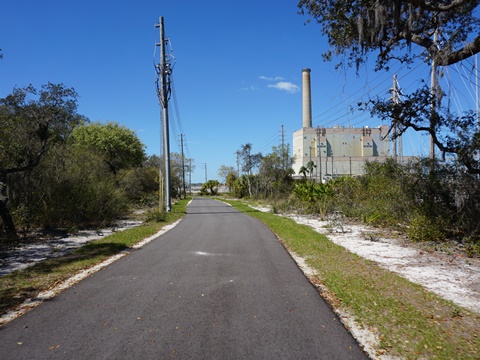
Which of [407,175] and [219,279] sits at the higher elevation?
[407,175]

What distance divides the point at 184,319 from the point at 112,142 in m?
32.8

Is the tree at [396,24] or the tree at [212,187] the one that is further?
the tree at [212,187]

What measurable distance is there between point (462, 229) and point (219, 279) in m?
8.63

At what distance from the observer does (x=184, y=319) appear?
16.7ft

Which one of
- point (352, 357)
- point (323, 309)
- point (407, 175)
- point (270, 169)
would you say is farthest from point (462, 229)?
point (270, 169)

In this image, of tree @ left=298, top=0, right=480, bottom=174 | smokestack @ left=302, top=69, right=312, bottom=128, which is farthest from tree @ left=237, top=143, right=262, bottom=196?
tree @ left=298, top=0, right=480, bottom=174

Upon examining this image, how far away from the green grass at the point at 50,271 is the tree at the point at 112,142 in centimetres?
2333

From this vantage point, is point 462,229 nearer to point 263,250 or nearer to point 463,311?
point 263,250

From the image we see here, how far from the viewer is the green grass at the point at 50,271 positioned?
255 inches

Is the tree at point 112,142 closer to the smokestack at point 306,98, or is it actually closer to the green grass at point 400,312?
the green grass at point 400,312

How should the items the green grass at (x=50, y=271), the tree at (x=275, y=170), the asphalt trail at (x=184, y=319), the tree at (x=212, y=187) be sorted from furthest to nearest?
1. the tree at (x=212, y=187)
2. the tree at (x=275, y=170)
3. the green grass at (x=50, y=271)
4. the asphalt trail at (x=184, y=319)

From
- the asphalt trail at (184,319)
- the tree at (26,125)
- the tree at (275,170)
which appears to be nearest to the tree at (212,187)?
the tree at (275,170)

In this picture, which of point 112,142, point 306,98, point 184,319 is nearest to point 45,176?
point 184,319

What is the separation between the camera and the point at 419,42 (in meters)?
10.6
